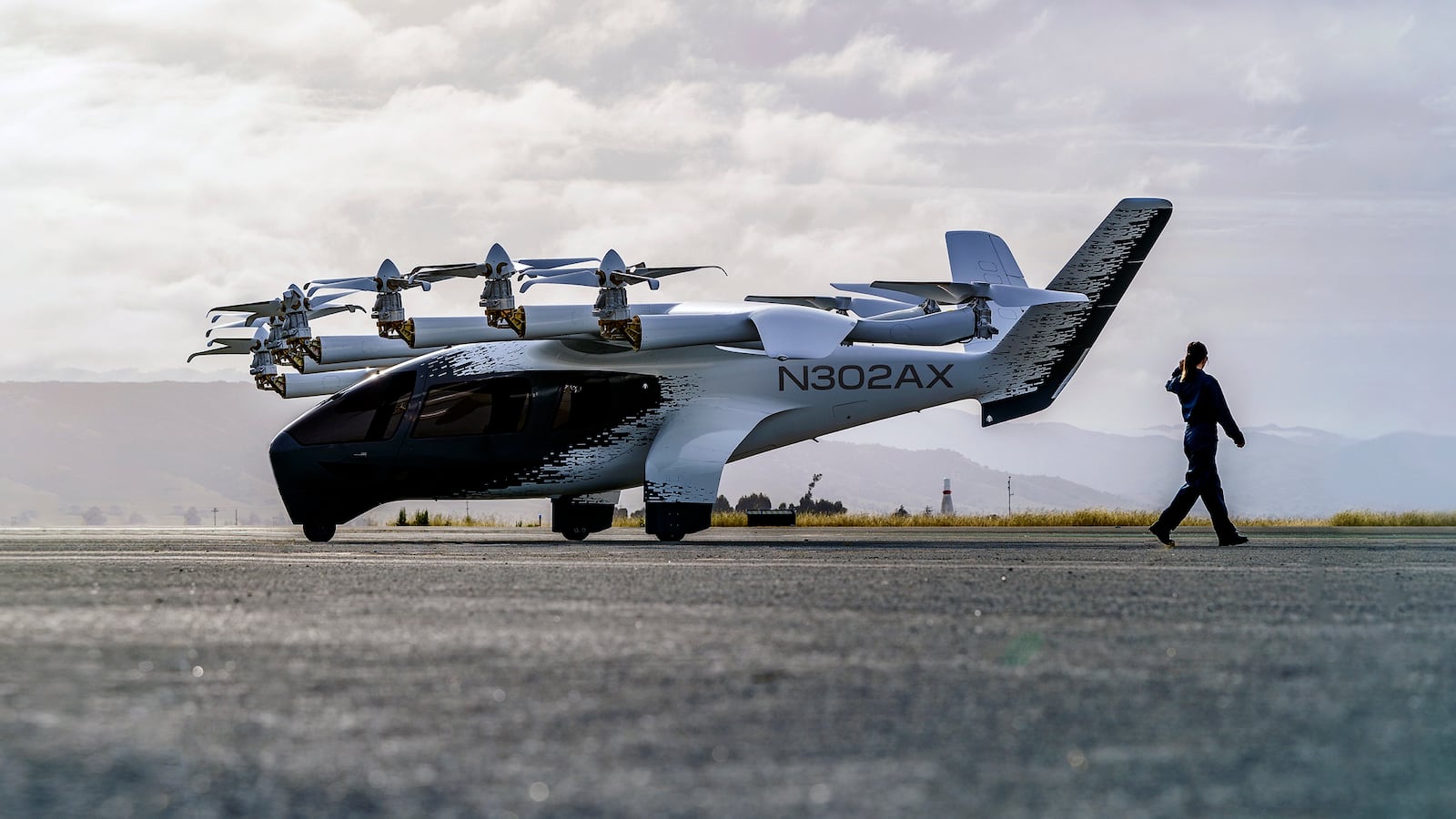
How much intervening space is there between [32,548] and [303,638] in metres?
10.9

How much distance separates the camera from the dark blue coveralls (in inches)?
569

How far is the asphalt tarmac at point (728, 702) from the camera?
2.63 metres

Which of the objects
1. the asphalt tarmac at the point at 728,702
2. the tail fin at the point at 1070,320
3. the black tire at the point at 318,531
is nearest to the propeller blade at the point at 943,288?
the tail fin at the point at 1070,320

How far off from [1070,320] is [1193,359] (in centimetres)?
590

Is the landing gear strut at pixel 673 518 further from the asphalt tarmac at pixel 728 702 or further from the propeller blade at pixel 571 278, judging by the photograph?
the asphalt tarmac at pixel 728 702

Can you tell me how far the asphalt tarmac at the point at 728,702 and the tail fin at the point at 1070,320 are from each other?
12939mm

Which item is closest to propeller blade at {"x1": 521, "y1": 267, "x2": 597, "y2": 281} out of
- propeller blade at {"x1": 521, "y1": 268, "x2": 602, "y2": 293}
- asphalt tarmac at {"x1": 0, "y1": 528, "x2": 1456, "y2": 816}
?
propeller blade at {"x1": 521, "y1": 268, "x2": 602, "y2": 293}

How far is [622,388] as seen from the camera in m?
18.6

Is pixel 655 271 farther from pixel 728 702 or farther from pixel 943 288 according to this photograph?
pixel 728 702

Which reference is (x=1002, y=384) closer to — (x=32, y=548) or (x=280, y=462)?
(x=280, y=462)

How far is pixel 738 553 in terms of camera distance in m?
12.2

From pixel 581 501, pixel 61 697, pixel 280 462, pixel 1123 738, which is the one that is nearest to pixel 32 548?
pixel 280 462

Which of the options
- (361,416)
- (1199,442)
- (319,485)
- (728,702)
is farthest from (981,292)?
(728,702)

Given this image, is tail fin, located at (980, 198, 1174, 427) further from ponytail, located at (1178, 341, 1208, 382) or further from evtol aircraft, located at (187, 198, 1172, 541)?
ponytail, located at (1178, 341, 1208, 382)
